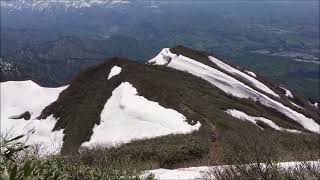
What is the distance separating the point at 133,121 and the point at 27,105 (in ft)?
62.9

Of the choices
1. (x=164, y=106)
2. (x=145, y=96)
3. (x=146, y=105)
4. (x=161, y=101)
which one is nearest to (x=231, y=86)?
(x=145, y=96)

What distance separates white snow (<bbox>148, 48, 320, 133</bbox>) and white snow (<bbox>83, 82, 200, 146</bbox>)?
43.8 feet

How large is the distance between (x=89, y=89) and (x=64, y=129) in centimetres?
948

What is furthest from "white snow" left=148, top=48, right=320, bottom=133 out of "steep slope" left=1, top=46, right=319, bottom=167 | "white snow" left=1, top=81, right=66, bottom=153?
"white snow" left=1, top=81, right=66, bottom=153

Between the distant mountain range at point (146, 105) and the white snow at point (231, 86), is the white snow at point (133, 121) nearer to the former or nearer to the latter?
the distant mountain range at point (146, 105)

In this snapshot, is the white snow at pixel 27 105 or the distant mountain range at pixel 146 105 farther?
the white snow at pixel 27 105

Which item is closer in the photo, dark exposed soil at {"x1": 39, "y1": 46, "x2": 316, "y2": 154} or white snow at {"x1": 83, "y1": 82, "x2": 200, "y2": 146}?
white snow at {"x1": 83, "y1": 82, "x2": 200, "y2": 146}

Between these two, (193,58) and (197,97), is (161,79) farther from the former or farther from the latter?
(193,58)

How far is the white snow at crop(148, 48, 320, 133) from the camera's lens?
5822 cm

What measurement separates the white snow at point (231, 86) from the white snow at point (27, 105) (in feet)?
50.1

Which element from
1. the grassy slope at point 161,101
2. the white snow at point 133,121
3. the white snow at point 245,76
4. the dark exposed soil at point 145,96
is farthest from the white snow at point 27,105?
the white snow at point 245,76

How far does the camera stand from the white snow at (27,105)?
51.3 m

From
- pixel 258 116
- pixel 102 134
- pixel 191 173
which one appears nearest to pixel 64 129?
pixel 102 134

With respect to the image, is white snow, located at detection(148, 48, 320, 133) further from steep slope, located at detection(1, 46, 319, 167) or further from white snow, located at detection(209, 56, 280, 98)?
white snow, located at detection(209, 56, 280, 98)
